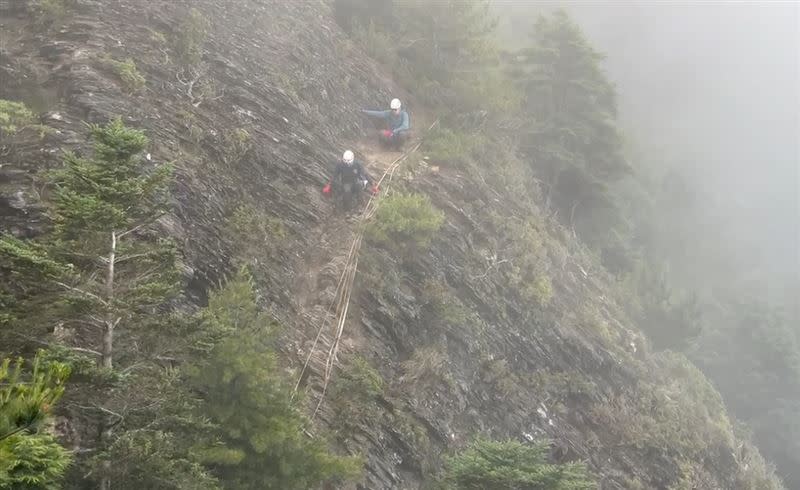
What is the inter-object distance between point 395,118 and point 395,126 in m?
0.25

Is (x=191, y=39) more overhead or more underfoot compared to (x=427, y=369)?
more overhead

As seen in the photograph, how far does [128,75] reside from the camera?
10977 millimetres

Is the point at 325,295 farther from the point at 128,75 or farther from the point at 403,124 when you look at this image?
the point at 403,124

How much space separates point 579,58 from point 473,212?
1137 cm

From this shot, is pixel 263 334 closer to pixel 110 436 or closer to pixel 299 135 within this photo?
pixel 110 436

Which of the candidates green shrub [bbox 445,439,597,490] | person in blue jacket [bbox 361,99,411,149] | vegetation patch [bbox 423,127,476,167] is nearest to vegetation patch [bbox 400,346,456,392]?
green shrub [bbox 445,439,597,490]

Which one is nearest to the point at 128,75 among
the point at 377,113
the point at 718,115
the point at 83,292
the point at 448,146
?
the point at 83,292

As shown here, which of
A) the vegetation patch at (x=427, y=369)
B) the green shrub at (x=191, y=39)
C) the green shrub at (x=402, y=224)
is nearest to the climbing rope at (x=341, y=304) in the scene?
the green shrub at (x=402, y=224)

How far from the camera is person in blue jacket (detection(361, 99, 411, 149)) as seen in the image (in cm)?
1720

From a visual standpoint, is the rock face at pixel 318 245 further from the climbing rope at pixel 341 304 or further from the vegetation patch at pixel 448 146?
the vegetation patch at pixel 448 146

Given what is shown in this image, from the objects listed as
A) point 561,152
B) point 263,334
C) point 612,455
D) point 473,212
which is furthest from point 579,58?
point 263,334

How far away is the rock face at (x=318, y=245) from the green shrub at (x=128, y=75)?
0.11 meters

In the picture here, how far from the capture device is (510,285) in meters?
15.1

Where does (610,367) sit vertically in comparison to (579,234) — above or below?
above
